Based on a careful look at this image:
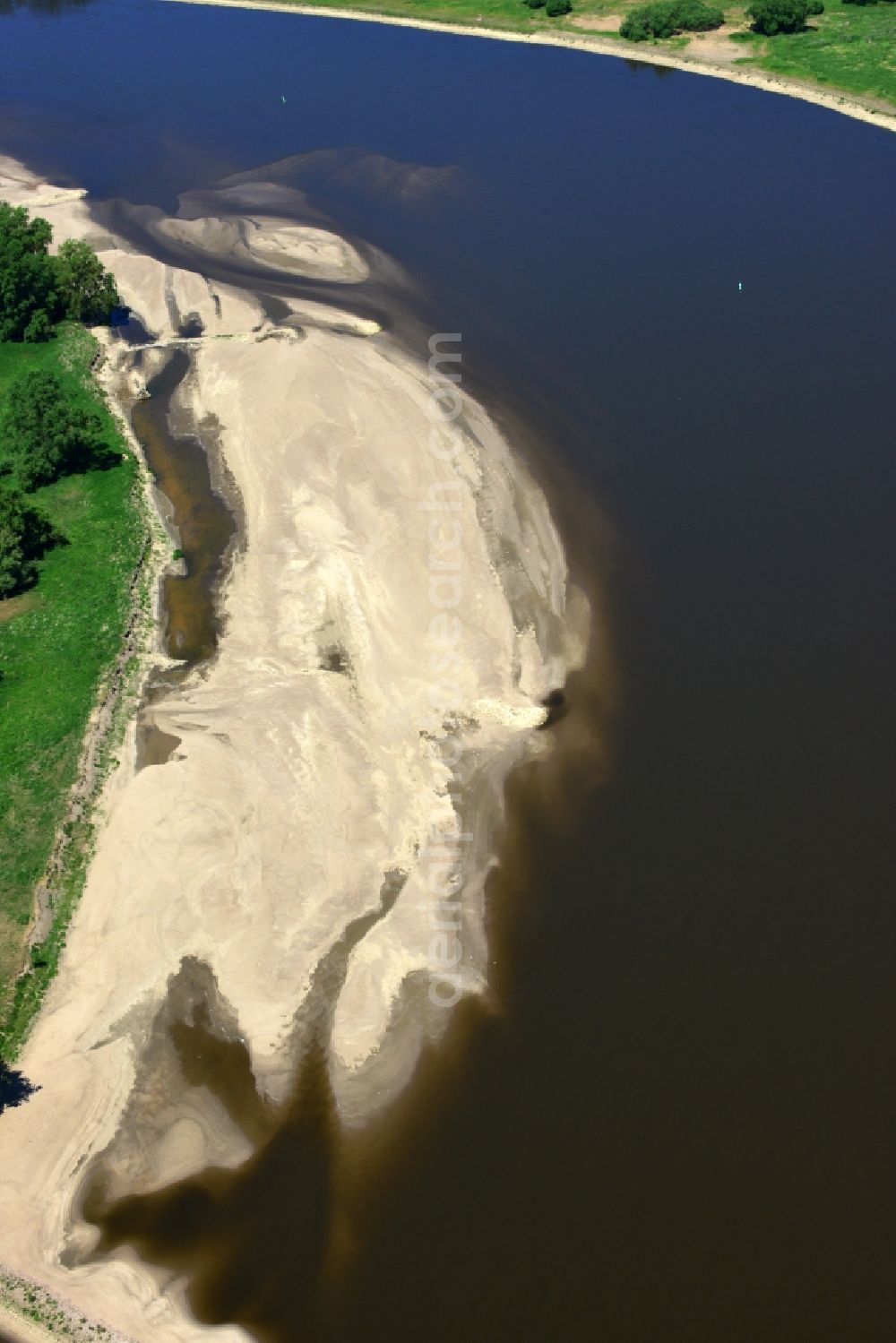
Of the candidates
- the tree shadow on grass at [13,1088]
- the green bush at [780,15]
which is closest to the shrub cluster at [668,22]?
the green bush at [780,15]

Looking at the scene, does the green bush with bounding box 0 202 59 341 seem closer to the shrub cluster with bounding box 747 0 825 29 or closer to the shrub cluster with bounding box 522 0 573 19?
the shrub cluster with bounding box 522 0 573 19

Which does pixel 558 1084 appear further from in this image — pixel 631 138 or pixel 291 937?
pixel 631 138

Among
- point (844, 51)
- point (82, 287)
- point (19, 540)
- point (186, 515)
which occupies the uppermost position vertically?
point (844, 51)

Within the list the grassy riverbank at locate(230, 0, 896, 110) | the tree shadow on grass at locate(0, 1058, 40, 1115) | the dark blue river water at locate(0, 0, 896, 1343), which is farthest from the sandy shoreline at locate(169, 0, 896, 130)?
the tree shadow on grass at locate(0, 1058, 40, 1115)

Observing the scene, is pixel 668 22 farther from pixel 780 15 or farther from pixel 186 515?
pixel 186 515

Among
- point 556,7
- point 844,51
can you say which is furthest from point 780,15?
point 556,7

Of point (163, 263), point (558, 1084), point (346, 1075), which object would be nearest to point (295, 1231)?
point (346, 1075)

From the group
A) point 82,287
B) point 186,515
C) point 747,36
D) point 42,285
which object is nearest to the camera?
point 186,515
